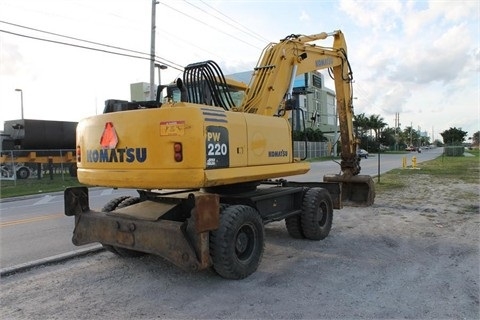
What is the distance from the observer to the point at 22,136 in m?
25.6

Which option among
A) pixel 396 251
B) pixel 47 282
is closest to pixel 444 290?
pixel 396 251

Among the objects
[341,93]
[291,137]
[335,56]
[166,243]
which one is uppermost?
[335,56]

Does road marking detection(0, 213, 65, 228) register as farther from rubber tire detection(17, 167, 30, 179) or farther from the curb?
rubber tire detection(17, 167, 30, 179)

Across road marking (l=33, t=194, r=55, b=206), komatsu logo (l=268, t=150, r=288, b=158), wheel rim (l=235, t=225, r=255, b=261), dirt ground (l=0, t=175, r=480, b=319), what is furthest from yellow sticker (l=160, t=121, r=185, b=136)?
road marking (l=33, t=194, r=55, b=206)

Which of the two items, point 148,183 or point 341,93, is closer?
point 148,183

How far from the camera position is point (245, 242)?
228 inches

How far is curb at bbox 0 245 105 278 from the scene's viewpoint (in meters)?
5.96

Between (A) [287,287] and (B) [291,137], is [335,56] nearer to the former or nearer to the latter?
(B) [291,137]

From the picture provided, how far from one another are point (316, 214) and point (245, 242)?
2146mm

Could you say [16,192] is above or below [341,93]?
below

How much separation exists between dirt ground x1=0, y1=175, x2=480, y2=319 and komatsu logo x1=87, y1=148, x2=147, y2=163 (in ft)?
5.14

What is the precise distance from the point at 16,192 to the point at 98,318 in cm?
1602

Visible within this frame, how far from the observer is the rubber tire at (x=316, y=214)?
7430 mm

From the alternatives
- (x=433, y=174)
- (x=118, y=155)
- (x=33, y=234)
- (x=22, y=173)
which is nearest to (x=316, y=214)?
(x=118, y=155)
